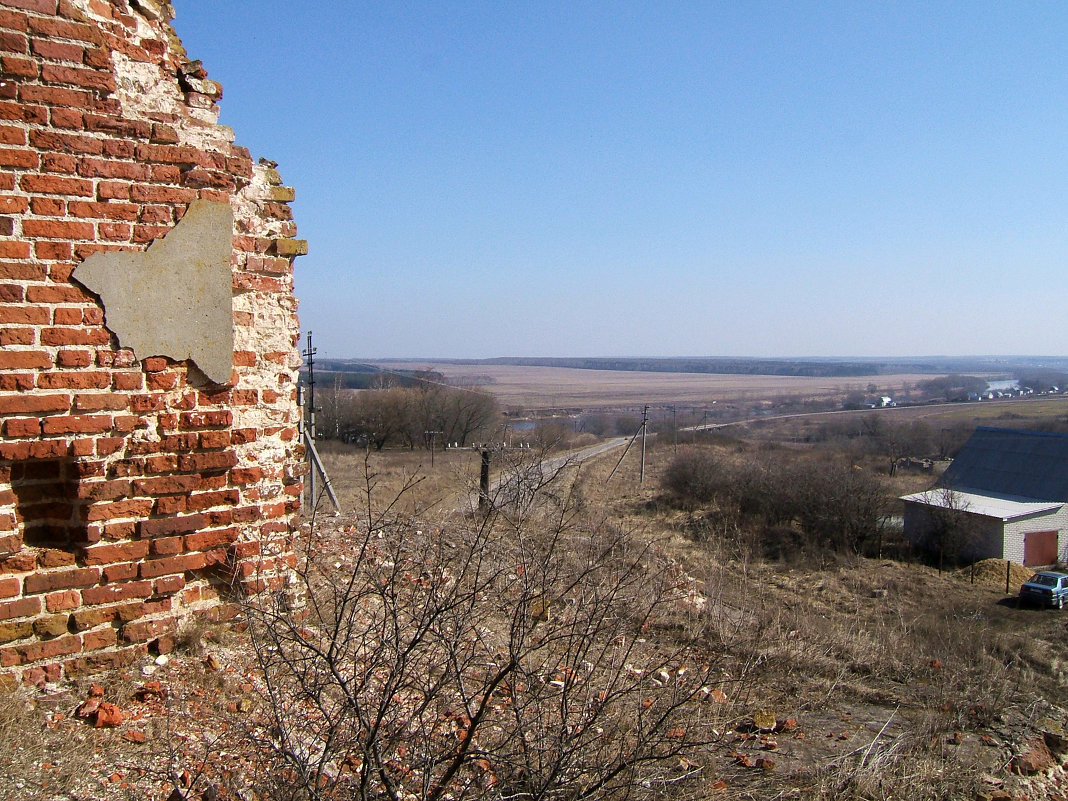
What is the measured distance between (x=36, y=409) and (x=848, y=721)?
4.19 meters

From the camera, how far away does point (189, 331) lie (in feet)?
11.2

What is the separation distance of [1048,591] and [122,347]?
2072 cm

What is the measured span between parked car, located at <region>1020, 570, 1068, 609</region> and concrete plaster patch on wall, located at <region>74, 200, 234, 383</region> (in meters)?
20.3

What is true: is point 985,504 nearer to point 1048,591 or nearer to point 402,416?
point 1048,591

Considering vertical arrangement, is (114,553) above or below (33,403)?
below

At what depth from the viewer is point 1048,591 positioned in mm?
17656

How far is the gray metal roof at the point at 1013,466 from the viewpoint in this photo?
27.3m

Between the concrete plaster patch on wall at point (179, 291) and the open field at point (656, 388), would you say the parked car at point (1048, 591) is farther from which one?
the open field at point (656, 388)

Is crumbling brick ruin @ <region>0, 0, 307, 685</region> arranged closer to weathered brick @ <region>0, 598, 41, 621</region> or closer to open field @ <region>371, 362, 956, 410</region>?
weathered brick @ <region>0, 598, 41, 621</region>

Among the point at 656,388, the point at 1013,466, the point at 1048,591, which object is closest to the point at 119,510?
the point at 1048,591

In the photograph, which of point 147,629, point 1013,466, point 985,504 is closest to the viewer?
point 147,629

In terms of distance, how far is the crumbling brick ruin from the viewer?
2.99 m

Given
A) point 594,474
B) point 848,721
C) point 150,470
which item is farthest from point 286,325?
point 594,474

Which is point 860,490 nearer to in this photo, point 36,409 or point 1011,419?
point 36,409
